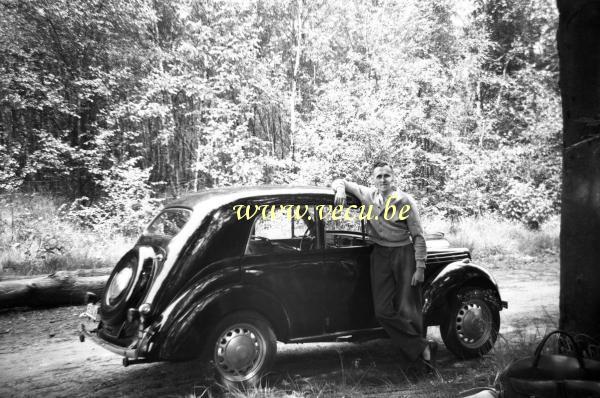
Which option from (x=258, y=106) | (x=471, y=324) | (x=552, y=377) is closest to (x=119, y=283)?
(x=552, y=377)

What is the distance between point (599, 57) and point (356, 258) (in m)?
2.72

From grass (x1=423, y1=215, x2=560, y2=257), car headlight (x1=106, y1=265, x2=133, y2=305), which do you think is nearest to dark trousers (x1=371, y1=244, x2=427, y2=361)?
car headlight (x1=106, y1=265, x2=133, y2=305)

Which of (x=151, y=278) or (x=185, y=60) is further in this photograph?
(x=185, y=60)

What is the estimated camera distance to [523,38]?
2047cm

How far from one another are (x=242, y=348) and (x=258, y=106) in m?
15.0

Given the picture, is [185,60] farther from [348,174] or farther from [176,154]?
[348,174]

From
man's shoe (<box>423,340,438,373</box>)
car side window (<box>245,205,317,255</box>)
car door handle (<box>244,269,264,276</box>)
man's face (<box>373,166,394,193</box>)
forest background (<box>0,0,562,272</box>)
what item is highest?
forest background (<box>0,0,562,272</box>)

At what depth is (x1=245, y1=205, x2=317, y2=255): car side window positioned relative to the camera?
14.9 feet

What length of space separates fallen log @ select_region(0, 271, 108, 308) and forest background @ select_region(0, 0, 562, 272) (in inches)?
54.2

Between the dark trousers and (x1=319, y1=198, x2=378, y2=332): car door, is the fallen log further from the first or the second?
the dark trousers

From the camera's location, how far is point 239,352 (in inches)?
160

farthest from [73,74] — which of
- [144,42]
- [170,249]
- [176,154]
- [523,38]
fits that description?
[523,38]

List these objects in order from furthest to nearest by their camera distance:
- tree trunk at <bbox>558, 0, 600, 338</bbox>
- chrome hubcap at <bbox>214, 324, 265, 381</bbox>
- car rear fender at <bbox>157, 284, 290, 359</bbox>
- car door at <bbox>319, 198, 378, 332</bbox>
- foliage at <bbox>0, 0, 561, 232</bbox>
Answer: foliage at <bbox>0, 0, 561, 232</bbox>, car door at <bbox>319, 198, 378, 332</bbox>, chrome hubcap at <bbox>214, 324, 265, 381</bbox>, car rear fender at <bbox>157, 284, 290, 359</bbox>, tree trunk at <bbox>558, 0, 600, 338</bbox>

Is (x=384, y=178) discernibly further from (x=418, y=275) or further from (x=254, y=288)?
(x=254, y=288)
